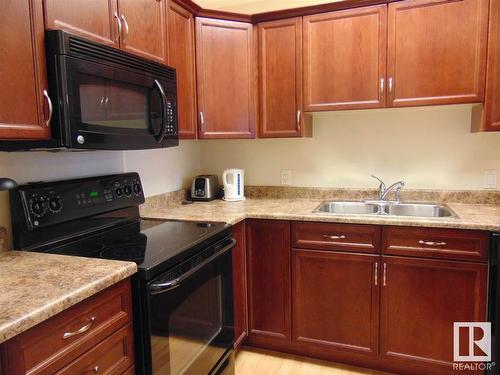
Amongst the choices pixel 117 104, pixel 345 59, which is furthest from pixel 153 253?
pixel 345 59

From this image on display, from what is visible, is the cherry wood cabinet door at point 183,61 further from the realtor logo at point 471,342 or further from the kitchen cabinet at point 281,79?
the realtor logo at point 471,342

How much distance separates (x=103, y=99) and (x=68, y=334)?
846 millimetres

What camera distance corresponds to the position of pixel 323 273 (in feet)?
6.74

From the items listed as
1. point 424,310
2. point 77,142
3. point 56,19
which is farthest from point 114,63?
point 424,310

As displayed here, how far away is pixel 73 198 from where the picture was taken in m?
1.61

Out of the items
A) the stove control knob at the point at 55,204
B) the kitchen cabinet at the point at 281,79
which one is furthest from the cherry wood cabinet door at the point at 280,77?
the stove control knob at the point at 55,204

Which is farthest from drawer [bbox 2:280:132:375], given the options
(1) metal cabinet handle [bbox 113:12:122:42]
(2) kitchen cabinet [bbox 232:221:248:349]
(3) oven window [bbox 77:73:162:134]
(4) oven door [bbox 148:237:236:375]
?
(1) metal cabinet handle [bbox 113:12:122:42]

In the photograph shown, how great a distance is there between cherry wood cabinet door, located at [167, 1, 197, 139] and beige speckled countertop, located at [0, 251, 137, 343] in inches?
41.8

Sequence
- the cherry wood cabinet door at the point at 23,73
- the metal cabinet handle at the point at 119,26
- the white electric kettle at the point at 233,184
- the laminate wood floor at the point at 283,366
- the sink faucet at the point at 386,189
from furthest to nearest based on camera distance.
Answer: the white electric kettle at the point at 233,184, the sink faucet at the point at 386,189, the laminate wood floor at the point at 283,366, the metal cabinet handle at the point at 119,26, the cherry wood cabinet door at the point at 23,73

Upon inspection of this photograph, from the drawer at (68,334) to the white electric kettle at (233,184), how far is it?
54.4 inches

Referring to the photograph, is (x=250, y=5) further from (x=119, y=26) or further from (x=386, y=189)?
(x=386, y=189)

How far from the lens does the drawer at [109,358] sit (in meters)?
1.04

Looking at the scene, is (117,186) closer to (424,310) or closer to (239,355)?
(239,355)

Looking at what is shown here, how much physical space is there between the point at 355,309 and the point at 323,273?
25 centimetres
